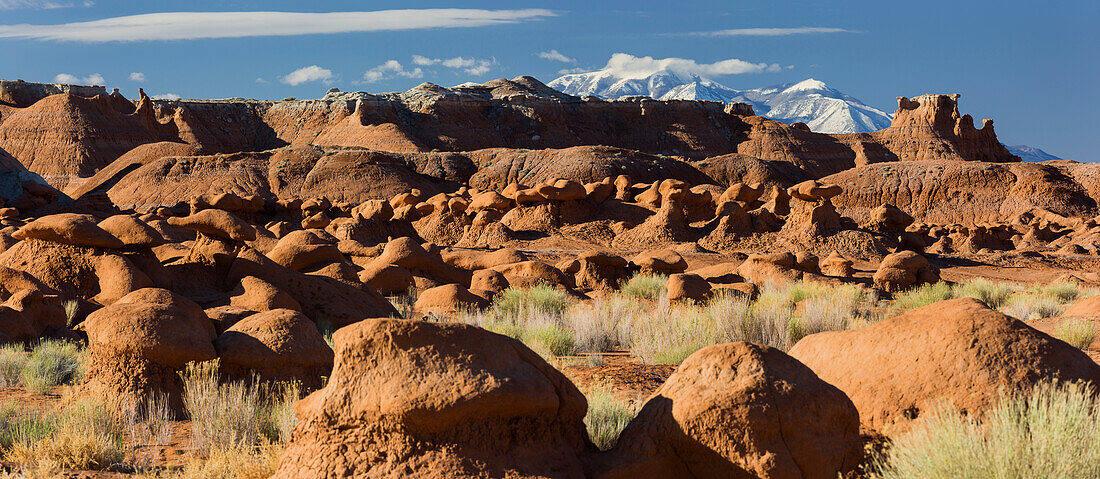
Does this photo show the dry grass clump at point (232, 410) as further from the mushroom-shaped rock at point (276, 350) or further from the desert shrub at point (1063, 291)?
the desert shrub at point (1063, 291)

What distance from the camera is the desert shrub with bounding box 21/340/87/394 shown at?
7.22 meters

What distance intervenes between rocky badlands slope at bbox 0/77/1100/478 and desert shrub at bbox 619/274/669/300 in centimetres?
65

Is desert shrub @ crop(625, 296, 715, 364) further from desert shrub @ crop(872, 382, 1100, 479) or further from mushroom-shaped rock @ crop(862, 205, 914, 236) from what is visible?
mushroom-shaped rock @ crop(862, 205, 914, 236)

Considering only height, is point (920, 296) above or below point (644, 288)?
below

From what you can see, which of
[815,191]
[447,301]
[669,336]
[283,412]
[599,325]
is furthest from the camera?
[815,191]

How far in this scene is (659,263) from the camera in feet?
52.9

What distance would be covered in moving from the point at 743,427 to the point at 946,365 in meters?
1.50

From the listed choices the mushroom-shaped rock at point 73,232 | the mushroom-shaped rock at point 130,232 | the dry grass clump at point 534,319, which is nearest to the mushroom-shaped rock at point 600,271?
the dry grass clump at point 534,319

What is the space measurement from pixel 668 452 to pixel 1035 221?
3666 centimetres

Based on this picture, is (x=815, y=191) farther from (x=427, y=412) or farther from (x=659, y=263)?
(x=427, y=412)

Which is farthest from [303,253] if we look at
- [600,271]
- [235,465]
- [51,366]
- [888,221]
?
[888,221]

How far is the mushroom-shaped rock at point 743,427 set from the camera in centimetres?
401

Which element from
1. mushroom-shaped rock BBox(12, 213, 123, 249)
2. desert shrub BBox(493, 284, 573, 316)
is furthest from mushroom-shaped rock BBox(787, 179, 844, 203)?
mushroom-shaped rock BBox(12, 213, 123, 249)

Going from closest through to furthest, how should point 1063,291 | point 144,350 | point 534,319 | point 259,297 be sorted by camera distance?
1. point 144,350
2. point 259,297
3. point 534,319
4. point 1063,291
